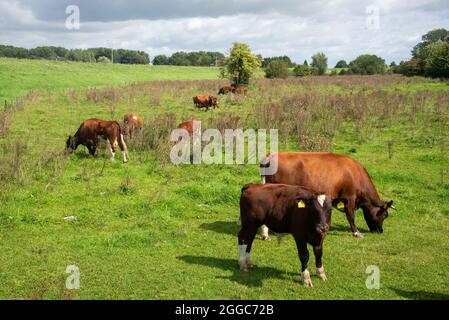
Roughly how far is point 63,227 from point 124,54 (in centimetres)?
11796

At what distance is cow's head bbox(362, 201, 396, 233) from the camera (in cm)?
969

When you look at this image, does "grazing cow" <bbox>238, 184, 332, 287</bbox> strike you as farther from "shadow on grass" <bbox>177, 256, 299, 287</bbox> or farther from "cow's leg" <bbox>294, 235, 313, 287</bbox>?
"shadow on grass" <bbox>177, 256, 299, 287</bbox>

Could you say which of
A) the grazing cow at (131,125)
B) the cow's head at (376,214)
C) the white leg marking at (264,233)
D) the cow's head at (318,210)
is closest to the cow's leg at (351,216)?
the cow's head at (376,214)

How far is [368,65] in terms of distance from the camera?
227 feet

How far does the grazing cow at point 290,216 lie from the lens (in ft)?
23.1

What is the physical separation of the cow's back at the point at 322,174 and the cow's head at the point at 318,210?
2.35m

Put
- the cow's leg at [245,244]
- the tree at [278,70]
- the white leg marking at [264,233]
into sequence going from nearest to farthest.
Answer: the cow's leg at [245,244] → the white leg marking at [264,233] → the tree at [278,70]

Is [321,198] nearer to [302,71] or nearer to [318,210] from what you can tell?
[318,210]

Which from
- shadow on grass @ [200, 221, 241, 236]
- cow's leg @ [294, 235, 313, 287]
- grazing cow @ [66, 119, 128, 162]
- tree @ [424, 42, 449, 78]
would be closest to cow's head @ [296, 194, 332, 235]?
cow's leg @ [294, 235, 313, 287]

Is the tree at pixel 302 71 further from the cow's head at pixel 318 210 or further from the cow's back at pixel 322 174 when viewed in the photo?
the cow's head at pixel 318 210

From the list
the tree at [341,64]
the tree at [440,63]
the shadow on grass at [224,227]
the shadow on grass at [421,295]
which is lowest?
the shadow on grass at [421,295]

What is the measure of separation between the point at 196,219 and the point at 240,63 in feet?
108
